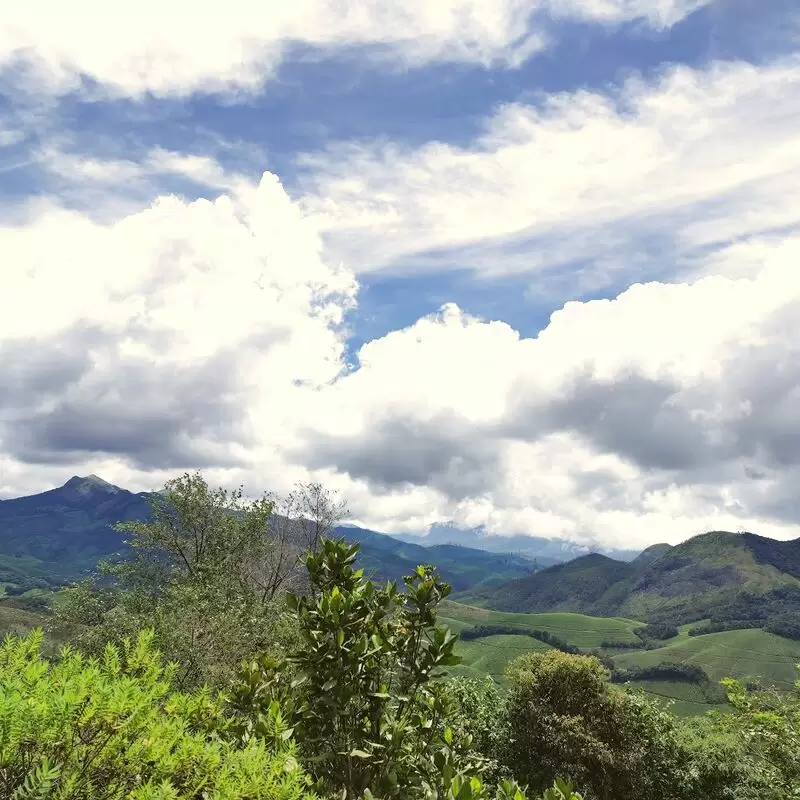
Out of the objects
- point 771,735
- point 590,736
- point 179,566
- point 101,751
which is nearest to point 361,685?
point 101,751

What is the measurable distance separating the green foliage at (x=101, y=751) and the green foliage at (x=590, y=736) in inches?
1033

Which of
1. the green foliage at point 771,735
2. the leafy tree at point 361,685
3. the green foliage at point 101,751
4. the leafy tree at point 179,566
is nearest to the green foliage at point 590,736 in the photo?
the green foliage at point 771,735

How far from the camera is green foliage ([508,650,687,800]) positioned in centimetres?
2644

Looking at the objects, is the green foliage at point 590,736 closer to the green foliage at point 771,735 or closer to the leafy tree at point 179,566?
the green foliage at point 771,735

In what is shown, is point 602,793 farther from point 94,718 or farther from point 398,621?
point 94,718

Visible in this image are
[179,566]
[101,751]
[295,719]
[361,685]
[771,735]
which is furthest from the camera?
[179,566]

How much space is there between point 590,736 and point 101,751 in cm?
2760

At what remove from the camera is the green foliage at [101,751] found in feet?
13.0

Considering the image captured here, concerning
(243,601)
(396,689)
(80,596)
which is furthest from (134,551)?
(396,689)

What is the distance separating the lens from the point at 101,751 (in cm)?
436

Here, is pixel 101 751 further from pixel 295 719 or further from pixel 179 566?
pixel 179 566

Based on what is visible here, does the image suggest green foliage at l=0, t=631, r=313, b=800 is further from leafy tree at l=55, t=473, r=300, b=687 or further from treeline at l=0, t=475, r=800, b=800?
leafy tree at l=55, t=473, r=300, b=687

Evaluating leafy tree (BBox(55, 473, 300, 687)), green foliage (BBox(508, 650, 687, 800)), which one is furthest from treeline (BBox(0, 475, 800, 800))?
leafy tree (BBox(55, 473, 300, 687))

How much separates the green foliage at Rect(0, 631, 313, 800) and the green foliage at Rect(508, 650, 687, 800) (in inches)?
1033
